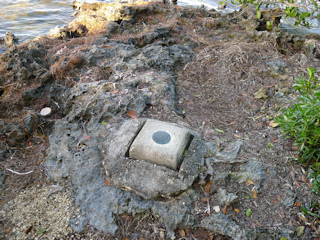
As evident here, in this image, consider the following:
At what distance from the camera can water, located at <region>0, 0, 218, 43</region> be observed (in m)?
7.31

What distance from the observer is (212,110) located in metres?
3.30

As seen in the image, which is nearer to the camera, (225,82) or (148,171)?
(148,171)

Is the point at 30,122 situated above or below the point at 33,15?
above

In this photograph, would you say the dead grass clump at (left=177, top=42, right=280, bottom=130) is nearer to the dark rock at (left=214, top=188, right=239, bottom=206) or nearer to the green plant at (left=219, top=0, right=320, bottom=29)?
the green plant at (left=219, top=0, right=320, bottom=29)

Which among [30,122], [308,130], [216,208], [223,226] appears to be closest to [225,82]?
[308,130]

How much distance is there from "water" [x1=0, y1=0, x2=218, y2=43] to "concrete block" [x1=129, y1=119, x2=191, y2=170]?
6.26 m

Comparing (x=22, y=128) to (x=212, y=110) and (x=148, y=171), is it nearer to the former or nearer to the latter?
(x=148, y=171)

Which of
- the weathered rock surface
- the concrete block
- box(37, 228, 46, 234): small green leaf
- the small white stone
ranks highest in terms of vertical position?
the concrete block

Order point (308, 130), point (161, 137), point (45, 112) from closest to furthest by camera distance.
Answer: point (308, 130) → point (161, 137) → point (45, 112)

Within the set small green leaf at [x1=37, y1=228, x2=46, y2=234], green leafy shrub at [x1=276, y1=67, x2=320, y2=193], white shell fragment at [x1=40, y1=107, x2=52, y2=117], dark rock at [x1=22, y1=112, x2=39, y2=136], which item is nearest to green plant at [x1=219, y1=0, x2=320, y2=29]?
green leafy shrub at [x1=276, y1=67, x2=320, y2=193]

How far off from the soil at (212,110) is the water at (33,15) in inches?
98.6

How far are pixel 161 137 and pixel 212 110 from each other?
118 cm

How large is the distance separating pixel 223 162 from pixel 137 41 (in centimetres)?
341

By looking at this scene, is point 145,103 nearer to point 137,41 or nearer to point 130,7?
point 137,41
